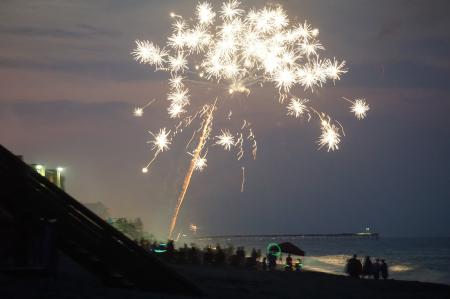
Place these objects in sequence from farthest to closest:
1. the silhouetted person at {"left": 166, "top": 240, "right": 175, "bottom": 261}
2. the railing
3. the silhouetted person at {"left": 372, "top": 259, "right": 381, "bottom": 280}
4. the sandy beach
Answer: the silhouetted person at {"left": 372, "top": 259, "right": 381, "bottom": 280} < the silhouetted person at {"left": 166, "top": 240, "right": 175, "bottom": 261} < the railing < the sandy beach

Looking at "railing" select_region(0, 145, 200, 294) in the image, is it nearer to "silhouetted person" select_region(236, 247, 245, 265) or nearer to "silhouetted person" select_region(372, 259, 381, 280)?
"silhouetted person" select_region(236, 247, 245, 265)

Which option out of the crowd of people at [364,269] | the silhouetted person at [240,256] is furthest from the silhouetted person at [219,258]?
the crowd of people at [364,269]

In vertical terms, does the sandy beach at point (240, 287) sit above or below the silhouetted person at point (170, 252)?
below

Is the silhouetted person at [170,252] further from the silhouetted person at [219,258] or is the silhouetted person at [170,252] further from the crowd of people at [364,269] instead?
the crowd of people at [364,269]

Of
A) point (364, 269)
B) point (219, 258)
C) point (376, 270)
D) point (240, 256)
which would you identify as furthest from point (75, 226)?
point (376, 270)

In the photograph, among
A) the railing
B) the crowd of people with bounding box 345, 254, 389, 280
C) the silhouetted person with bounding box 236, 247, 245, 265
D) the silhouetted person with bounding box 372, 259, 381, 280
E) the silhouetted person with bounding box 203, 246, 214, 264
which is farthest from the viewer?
the silhouetted person with bounding box 372, 259, 381, 280

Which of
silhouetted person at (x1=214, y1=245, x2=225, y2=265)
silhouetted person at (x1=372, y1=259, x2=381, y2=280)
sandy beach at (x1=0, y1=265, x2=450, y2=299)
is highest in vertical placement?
silhouetted person at (x1=214, y1=245, x2=225, y2=265)

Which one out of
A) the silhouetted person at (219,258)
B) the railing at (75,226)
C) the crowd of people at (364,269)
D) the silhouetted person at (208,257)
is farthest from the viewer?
the crowd of people at (364,269)

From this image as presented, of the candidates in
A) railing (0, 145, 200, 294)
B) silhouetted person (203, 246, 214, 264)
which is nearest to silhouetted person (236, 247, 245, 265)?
silhouetted person (203, 246, 214, 264)

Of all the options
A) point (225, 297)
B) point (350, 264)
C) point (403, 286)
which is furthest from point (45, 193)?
point (350, 264)

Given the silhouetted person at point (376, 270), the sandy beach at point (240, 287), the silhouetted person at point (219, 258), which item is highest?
the silhouetted person at point (219, 258)

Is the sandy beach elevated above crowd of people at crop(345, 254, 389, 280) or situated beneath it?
situated beneath

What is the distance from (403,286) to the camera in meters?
18.2

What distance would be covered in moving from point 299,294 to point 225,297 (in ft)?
7.88
